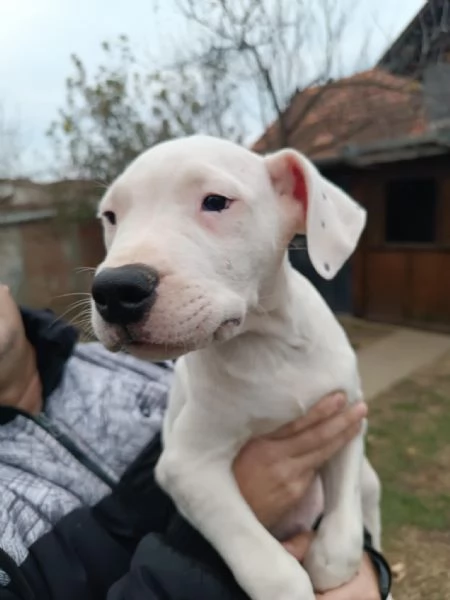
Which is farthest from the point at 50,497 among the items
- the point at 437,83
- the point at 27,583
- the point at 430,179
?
the point at 437,83

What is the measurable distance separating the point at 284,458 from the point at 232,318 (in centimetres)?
53

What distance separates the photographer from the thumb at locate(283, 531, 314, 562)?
5.25 feet

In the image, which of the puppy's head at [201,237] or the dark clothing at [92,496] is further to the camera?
the dark clothing at [92,496]

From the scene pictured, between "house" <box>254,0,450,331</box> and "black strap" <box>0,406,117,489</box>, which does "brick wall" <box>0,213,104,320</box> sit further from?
"black strap" <box>0,406,117,489</box>

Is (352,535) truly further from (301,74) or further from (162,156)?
(301,74)

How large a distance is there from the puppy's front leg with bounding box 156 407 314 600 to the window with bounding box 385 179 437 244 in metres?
7.88

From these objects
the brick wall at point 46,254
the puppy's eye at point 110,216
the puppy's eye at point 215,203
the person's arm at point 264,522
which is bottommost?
the brick wall at point 46,254

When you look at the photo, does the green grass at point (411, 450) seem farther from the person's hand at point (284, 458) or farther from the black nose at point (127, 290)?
the black nose at point (127, 290)

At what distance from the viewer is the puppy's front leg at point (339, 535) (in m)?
1.54

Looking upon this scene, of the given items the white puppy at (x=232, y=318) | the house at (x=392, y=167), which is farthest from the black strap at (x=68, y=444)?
the house at (x=392, y=167)

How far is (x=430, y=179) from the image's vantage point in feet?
28.6

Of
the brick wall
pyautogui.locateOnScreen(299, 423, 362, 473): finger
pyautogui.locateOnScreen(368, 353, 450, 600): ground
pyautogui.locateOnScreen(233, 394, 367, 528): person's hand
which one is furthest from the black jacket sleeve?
the brick wall

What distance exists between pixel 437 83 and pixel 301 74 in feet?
6.58

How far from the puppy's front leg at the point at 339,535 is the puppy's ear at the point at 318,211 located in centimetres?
57
